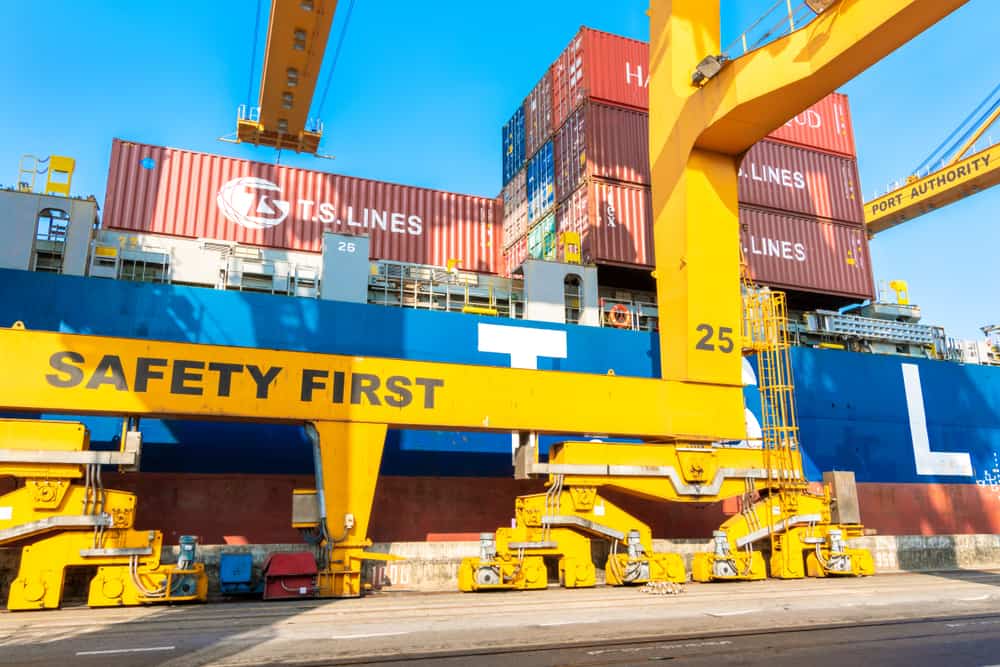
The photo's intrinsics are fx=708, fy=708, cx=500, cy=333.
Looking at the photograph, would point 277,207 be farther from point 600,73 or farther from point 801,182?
point 801,182

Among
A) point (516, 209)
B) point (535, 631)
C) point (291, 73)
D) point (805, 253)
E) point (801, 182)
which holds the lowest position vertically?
point (535, 631)

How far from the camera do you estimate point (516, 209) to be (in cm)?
2561

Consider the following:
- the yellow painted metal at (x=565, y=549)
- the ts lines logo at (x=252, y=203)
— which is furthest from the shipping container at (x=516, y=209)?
the yellow painted metal at (x=565, y=549)

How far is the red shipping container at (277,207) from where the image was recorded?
2056 centimetres

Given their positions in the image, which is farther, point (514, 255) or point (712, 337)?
point (514, 255)

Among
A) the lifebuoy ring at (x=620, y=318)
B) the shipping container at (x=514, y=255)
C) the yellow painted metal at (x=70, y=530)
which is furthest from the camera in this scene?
the shipping container at (x=514, y=255)

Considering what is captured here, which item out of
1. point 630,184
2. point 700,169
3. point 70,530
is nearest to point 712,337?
point 700,169

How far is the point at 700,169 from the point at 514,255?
10.3 m

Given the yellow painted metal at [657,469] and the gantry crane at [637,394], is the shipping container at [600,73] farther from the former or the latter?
the yellow painted metal at [657,469]

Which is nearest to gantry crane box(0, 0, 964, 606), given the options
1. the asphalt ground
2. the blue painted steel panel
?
the asphalt ground

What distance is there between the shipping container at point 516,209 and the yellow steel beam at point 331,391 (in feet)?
36.6

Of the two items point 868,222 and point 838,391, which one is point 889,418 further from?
point 868,222

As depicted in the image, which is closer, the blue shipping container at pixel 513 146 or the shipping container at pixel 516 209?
the shipping container at pixel 516 209

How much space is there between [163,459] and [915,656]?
537 inches
